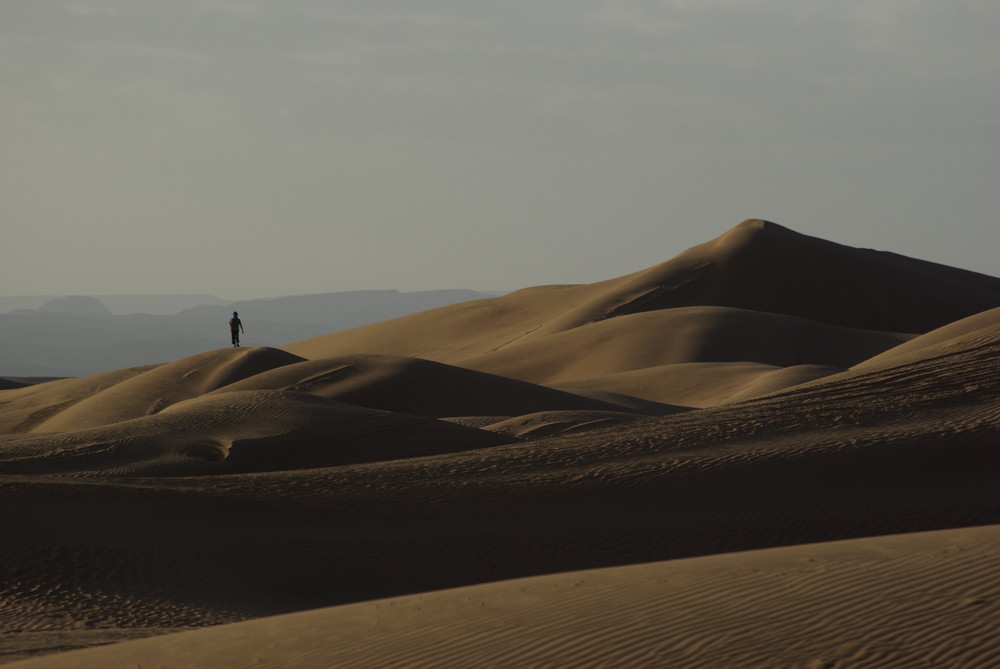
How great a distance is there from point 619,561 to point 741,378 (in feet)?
64.7

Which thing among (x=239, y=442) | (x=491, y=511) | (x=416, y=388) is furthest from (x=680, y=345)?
(x=491, y=511)

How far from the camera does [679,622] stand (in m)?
7.23

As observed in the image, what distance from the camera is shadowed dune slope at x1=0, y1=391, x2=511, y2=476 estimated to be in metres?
18.8

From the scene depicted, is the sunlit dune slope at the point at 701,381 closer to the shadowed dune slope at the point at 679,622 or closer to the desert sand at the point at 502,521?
the desert sand at the point at 502,521

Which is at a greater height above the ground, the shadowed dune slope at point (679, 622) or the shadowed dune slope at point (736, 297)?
the shadowed dune slope at point (736, 297)

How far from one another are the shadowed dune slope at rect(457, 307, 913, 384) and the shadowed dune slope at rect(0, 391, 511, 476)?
59.6 ft

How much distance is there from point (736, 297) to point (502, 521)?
136 feet

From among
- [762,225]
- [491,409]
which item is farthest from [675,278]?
[491,409]

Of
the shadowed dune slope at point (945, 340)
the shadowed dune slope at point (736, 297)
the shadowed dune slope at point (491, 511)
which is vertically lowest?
the shadowed dune slope at point (491, 511)

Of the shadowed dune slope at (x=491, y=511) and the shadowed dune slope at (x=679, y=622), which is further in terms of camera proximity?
the shadowed dune slope at (x=491, y=511)

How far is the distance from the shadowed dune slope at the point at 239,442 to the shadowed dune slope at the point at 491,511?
A: 2.43m

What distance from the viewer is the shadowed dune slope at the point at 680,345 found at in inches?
1560

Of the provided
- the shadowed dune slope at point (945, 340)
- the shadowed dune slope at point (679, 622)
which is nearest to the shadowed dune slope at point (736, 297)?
the shadowed dune slope at point (945, 340)

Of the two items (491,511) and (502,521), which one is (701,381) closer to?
(491,511)
